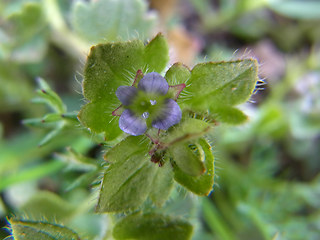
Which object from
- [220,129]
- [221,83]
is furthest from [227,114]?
[220,129]

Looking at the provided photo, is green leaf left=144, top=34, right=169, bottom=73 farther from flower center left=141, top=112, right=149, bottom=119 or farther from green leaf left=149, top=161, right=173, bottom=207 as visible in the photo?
green leaf left=149, top=161, right=173, bottom=207

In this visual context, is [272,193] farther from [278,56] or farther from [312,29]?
[312,29]

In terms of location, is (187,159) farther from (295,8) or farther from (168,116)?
(295,8)

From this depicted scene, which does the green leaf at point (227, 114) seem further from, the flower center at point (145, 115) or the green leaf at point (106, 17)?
the green leaf at point (106, 17)

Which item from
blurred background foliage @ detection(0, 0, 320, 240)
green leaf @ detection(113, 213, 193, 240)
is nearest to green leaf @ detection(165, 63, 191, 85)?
green leaf @ detection(113, 213, 193, 240)

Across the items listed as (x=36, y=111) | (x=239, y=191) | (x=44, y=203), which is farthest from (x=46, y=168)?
(x=239, y=191)

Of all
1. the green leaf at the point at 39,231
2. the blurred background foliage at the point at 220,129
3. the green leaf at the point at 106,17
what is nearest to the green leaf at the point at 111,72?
the green leaf at the point at 39,231
